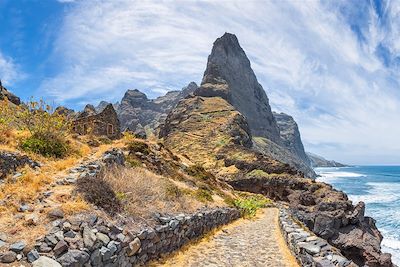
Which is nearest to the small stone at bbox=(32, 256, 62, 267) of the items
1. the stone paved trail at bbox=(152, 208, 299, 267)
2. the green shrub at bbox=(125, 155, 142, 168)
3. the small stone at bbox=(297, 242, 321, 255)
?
the stone paved trail at bbox=(152, 208, 299, 267)

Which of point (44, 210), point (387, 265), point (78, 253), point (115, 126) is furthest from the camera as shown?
point (115, 126)

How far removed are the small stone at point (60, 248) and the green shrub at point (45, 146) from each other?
349 inches

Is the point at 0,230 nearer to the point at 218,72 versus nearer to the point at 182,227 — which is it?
the point at 182,227

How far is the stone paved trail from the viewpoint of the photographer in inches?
459

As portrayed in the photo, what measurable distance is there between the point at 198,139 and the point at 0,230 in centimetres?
7901

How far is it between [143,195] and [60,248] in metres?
5.58

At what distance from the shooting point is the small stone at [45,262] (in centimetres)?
668

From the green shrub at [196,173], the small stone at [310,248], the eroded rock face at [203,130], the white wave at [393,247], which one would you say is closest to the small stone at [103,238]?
the small stone at [310,248]

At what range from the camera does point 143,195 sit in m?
12.9

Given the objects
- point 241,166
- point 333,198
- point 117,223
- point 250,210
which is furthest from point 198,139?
point 117,223

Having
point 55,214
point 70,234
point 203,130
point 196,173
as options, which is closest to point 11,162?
point 55,214

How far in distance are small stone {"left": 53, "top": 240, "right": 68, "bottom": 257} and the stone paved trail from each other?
160 inches

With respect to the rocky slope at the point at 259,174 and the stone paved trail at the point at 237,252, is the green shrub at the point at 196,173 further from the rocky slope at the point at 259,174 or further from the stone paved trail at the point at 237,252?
the stone paved trail at the point at 237,252

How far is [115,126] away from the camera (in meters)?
36.1
